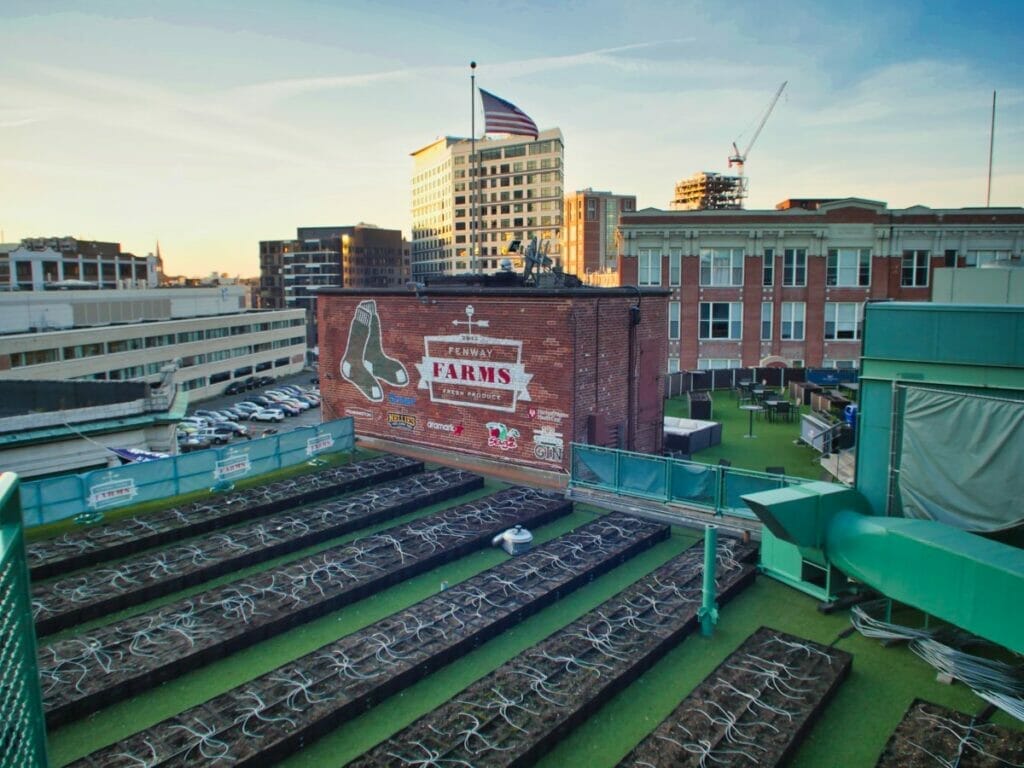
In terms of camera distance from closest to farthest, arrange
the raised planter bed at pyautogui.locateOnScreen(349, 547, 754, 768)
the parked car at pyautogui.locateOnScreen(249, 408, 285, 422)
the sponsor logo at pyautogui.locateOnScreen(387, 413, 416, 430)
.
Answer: the raised planter bed at pyautogui.locateOnScreen(349, 547, 754, 768)
the sponsor logo at pyautogui.locateOnScreen(387, 413, 416, 430)
the parked car at pyautogui.locateOnScreen(249, 408, 285, 422)

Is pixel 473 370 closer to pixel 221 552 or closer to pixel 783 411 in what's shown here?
pixel 221 552

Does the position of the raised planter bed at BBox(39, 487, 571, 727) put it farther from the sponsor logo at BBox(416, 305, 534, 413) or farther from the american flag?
the american flag

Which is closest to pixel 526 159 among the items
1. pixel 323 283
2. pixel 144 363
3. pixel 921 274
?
pixel 323 283

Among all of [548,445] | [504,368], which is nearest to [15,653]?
[548,445]

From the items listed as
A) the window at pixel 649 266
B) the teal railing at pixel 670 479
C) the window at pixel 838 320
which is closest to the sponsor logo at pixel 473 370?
the teal railing at pixel 670 479

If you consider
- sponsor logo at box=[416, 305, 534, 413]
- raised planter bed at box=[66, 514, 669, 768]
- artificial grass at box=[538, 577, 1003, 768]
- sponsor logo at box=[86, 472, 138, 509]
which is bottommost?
artificial grass at box=[538, 577, 1003, 768]

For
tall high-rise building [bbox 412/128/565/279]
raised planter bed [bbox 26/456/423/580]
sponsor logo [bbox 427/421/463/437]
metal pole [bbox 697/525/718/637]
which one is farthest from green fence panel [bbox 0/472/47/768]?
tall high-rise building [bbox 412/128/565/279]
